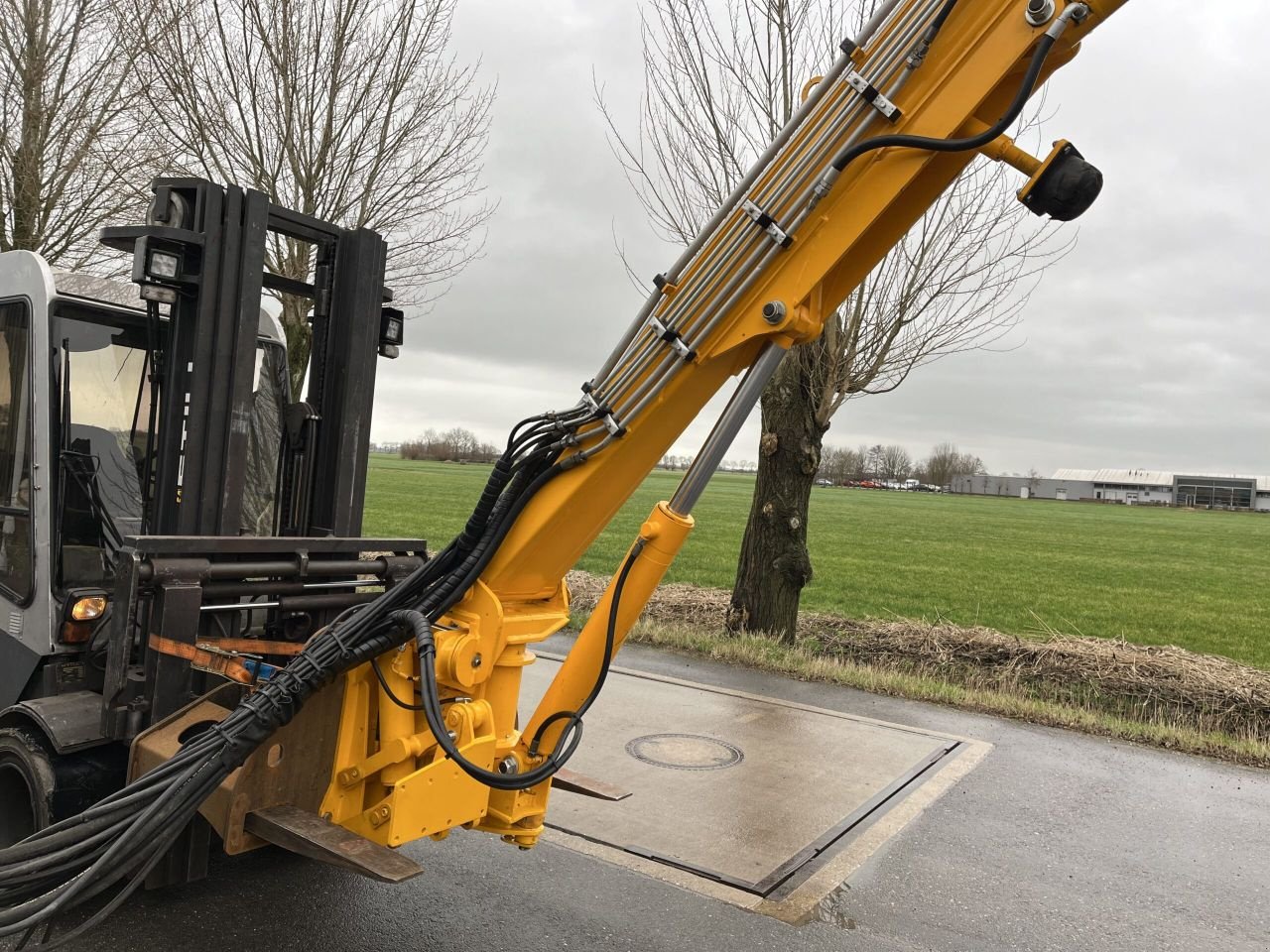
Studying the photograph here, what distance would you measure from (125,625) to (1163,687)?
7.60 metres

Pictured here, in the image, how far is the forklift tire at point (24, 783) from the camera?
346 cm

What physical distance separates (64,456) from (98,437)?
0.60ft

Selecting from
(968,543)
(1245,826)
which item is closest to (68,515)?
(1245,826)

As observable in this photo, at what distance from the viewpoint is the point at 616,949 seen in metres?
3.59

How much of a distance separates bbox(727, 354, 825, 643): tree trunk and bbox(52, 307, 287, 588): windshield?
19.2 feet

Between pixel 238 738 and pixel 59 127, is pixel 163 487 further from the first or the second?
pixel 59 127

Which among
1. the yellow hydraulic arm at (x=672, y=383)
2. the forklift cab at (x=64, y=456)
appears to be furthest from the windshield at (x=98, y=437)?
the yellow hydraulic arm at (x=672, y=383)

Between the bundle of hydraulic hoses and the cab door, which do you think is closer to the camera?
the bundle of hydraulic hoses

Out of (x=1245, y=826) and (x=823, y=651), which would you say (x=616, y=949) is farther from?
(x=823, y=651)

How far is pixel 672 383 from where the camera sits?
10.0 feet

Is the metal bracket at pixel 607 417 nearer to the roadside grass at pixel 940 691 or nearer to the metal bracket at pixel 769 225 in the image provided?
the metal bracket at pixel 769 225

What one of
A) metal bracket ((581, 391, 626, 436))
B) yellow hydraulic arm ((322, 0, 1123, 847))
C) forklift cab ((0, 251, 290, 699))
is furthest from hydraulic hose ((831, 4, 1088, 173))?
forklift cab ((0, 251, 290, 699))

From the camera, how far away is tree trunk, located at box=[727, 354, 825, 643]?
9.16 m

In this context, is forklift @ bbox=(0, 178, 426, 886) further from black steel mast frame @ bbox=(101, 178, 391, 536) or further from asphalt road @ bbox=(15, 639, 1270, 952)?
asphalt road @ bbox=(15, 639, 1270, 952)
